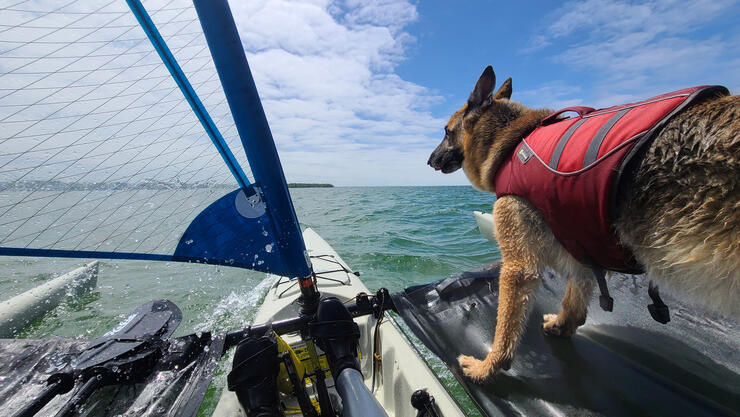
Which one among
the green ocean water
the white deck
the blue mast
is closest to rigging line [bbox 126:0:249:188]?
the blue mast

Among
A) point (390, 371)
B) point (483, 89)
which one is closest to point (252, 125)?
point (483, 89)

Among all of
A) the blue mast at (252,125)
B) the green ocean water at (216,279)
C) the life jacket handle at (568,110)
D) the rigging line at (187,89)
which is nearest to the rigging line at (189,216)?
the rigging line at (187,89)

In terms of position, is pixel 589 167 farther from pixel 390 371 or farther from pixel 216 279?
pixel 216 279

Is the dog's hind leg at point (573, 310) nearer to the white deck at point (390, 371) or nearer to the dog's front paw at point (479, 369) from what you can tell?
the dog's front paw at point (479, 369)

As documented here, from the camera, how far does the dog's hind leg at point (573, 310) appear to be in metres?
2.05

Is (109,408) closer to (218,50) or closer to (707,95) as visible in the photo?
(218,50)

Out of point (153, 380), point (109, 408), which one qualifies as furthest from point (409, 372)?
point (109, 408)

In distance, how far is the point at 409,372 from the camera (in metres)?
1.68

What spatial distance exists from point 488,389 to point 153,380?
1.89 metres

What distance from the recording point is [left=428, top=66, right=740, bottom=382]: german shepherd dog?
955 millimetres

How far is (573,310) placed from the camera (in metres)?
2.06

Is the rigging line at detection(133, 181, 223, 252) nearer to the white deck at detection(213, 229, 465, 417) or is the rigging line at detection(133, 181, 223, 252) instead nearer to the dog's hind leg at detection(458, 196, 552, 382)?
the white deck at detection(213, 229, 465, 417)

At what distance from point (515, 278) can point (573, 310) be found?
83 centimetres

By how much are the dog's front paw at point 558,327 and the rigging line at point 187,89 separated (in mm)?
2620
